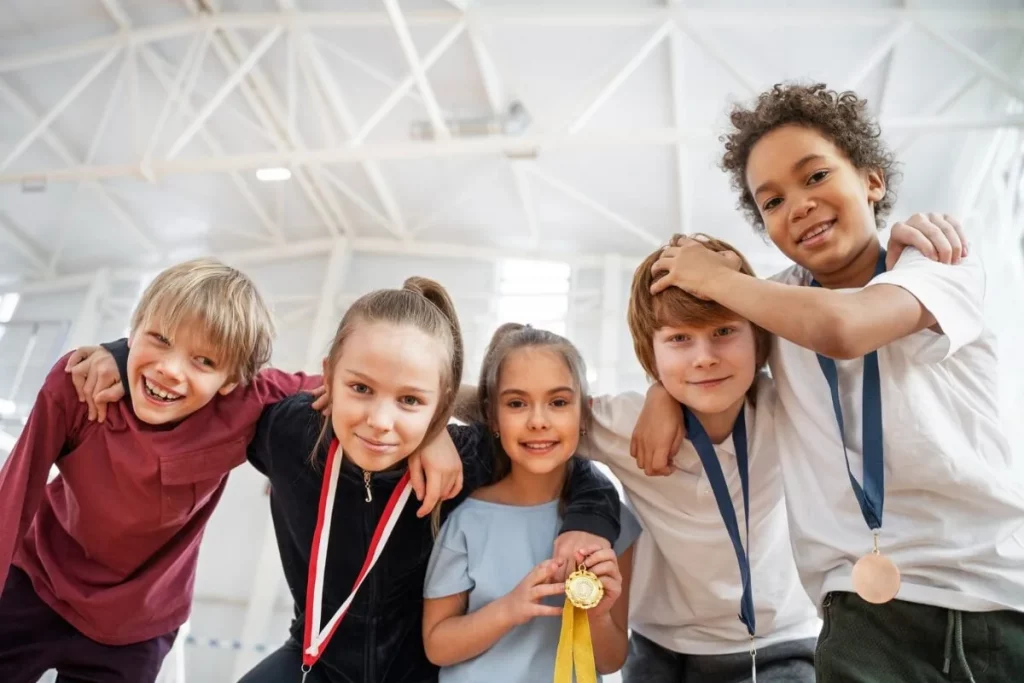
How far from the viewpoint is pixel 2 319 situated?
9.61 metres

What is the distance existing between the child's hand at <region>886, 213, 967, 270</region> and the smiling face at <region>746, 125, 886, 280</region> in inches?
3.7

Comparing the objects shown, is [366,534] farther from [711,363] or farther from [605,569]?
[711,363]

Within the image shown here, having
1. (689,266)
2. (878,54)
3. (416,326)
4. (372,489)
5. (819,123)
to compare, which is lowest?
(372,489)

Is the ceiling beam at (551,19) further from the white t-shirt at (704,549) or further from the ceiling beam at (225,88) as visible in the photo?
the white t-shirt at (704,549)

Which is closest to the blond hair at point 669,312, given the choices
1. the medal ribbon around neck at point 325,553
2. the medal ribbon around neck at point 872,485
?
the medal ribbon around neck at point 872,485

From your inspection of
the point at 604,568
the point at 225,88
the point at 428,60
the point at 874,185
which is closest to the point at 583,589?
the point at 604,568

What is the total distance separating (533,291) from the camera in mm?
9500

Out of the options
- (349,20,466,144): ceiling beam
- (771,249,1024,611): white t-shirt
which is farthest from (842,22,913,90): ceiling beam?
(771,249,1024,611): white t-shirt

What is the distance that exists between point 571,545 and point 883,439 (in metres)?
0.78

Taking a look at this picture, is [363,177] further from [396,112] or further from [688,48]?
[688,48]

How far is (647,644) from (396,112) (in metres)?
6.94

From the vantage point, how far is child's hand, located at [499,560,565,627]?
161cm

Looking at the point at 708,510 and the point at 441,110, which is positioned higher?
the point at 441,110

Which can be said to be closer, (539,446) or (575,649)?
(575,649)
